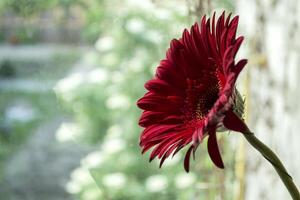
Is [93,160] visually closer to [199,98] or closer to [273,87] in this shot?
[273,87]

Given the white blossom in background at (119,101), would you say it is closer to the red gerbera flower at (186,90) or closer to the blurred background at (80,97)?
the blurred background at (80,97)

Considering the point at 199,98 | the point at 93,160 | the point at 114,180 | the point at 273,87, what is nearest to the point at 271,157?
the point at 199,98

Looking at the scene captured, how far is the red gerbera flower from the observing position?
0.46 meters

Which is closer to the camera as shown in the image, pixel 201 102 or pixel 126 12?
pixel 201 102

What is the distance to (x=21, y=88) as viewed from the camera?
198 cm

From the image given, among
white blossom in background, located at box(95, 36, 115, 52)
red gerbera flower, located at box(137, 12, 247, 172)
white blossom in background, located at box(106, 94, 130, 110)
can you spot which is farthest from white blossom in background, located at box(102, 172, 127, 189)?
red gerbera flower, located at box(137, 12, 247, 172)

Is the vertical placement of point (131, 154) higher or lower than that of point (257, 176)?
higher

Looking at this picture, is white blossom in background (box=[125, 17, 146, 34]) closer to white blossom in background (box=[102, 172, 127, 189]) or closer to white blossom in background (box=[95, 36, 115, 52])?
white blossom in background (box=[95, 36, 115, 52])

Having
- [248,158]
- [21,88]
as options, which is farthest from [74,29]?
[248,158]

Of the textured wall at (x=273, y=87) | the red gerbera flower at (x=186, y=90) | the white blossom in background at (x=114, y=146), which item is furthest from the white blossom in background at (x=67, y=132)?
the red gerbera flower at (x=186, y=90)

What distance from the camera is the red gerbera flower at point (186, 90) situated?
46 centimetres

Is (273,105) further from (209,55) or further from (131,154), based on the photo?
(131,154)

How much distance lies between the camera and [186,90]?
1.62 ft

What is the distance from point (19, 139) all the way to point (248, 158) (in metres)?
1.18
